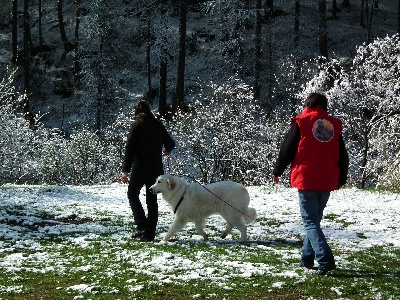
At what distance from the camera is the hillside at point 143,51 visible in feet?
113

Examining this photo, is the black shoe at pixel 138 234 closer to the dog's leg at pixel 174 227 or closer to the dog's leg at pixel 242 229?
the dog's leg at pixel 174 227

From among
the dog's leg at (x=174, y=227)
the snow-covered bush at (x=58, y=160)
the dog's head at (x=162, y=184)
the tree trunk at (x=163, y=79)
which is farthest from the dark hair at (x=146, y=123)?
the tree trunk at (x=163, y=79)

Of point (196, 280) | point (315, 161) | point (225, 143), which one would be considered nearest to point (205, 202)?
point (196, 280)

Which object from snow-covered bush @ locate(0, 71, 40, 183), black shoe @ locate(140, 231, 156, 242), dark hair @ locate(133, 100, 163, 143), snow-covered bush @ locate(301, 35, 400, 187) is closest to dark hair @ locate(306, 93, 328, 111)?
dark hair @ locate(133, 100, 163, 143)

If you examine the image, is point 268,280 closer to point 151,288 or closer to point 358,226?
point 151,288

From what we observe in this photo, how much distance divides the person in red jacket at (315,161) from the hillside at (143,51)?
26.7m

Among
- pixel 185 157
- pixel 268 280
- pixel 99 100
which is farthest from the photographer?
pixel 99 100

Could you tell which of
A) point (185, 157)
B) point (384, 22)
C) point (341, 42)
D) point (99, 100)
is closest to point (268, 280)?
point (185, 157)

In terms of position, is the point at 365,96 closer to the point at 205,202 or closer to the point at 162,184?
the point at 205,202

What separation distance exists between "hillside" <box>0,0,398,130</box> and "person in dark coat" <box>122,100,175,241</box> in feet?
81.2

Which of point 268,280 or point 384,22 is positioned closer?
point 268,280

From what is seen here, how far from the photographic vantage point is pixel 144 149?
7672mm

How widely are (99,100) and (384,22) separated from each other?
27501 mm

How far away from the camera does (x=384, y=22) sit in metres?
44.0
